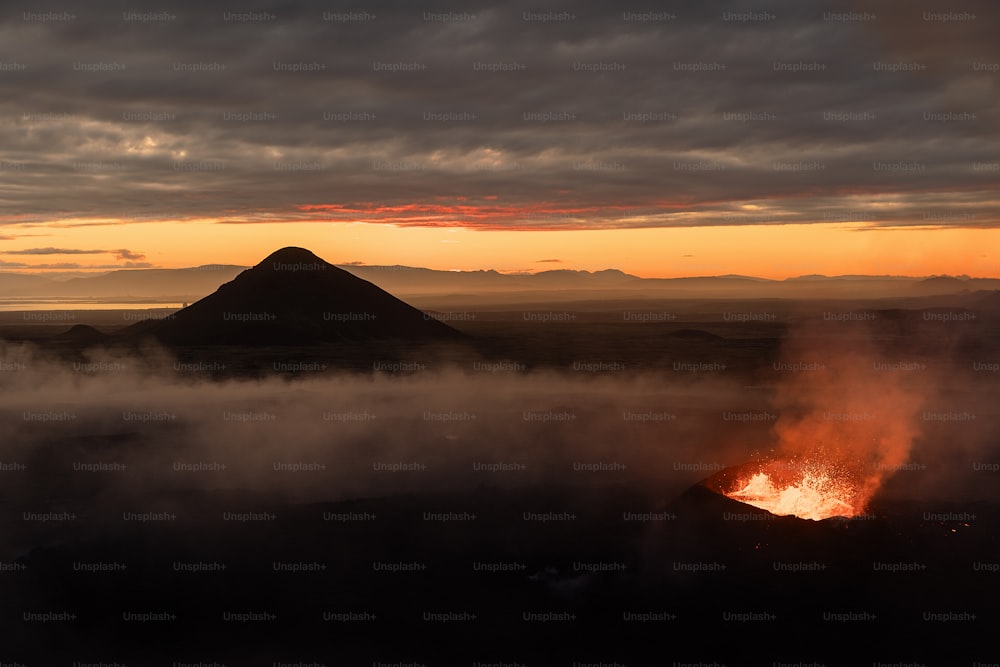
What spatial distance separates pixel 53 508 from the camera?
87562mm

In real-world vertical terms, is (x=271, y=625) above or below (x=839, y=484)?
below

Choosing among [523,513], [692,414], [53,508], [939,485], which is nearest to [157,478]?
[53,508]

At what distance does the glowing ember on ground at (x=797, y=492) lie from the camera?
6538cm

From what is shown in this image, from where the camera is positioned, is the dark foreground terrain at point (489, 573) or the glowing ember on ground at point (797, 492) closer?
the dark foreground terrain at point (489, 573)

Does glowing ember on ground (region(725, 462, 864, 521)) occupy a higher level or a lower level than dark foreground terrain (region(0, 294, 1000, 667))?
higher

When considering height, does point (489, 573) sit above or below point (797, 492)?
below

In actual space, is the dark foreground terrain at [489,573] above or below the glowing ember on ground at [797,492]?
below

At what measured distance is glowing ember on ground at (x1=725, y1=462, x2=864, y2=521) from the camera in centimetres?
6538

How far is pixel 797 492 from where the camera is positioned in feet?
217

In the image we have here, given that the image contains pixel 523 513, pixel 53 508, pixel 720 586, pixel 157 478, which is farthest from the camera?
pixel 157 478

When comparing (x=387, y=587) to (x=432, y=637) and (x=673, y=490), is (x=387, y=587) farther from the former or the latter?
(x=673, y=490)

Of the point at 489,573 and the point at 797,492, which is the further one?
the point at 797,492

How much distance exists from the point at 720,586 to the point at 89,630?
42938mm

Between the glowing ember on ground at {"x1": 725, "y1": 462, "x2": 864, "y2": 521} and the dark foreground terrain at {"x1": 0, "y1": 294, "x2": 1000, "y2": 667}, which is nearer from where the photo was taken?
the dark foreground terrain at {"x1": 0, "y1": 294, "x2": 1000, "y2": 667}
